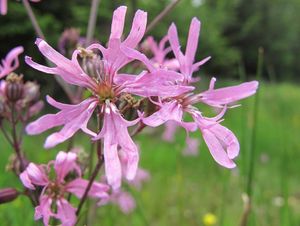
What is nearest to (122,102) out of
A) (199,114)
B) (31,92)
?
(199,114)

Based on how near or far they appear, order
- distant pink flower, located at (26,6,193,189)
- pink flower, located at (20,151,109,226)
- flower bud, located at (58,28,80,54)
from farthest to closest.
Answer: flower bud, located at (58,28,80,54) < pink flower, located at (20,151,109,226) < distant pink flower, located at (26,6,193,189)

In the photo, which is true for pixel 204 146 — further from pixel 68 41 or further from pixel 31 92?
pixel 31 92

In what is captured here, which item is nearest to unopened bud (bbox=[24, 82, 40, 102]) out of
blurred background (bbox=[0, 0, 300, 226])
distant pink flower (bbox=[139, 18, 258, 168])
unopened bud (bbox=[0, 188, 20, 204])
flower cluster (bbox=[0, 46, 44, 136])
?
flower cluster (bbox=[0, 46, 44, 136])

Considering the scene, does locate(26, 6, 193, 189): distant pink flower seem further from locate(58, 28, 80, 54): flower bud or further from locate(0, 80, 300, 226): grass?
locate(58, 28, 80, 54): flower bud

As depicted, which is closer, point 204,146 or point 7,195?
point 7,195

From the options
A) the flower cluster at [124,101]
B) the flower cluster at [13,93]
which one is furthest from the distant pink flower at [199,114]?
the flower cluster at [13,93]

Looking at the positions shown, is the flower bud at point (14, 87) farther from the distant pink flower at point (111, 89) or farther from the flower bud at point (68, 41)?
the flower bud at point (68, 41)

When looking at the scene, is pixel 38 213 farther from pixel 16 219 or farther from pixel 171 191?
pixel 171 191
